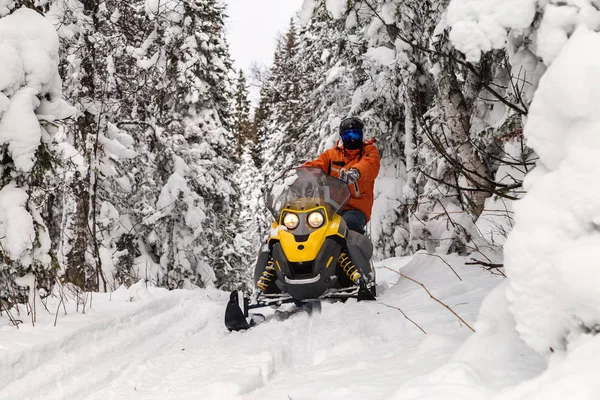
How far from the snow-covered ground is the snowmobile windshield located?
42.3 inches

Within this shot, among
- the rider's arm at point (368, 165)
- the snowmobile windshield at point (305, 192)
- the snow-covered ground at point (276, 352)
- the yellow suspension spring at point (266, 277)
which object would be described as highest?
the rider's arm at point (368, 165)

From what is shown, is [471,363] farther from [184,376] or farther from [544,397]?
[184,376]

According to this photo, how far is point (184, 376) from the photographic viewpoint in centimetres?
317

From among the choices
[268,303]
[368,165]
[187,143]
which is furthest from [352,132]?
[187,143]

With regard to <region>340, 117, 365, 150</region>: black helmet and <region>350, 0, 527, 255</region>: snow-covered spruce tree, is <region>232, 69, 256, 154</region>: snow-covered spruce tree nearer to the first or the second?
<region>350, 0, 527, 255</region>: snow-covered spruce tree

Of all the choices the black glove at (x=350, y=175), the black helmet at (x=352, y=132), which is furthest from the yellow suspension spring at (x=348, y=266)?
the black helmet at (x=352, y=132)

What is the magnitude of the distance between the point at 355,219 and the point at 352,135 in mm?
1084

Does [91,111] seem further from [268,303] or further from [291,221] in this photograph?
[268,303]

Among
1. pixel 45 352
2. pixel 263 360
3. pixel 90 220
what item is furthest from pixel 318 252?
pixel 90 220

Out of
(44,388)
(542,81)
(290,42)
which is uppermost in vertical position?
(290,42)

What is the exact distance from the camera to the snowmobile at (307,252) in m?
4.66

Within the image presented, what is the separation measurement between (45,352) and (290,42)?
2583cm

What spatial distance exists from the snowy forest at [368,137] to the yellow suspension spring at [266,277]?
1.74m

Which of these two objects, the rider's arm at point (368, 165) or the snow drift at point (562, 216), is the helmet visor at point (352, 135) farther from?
the snow drift at point (562, 216)
